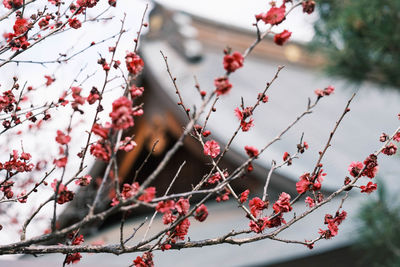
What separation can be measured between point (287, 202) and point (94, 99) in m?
0.58

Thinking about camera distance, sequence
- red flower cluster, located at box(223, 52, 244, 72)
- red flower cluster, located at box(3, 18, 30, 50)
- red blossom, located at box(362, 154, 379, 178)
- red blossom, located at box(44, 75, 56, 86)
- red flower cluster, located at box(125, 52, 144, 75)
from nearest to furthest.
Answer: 1. red flower cluster, located at box(223, 52, 244, 72)
2. red flower cluster, located at box(125, 52, 144, 75)
3. red blossom, located at box(362, 154, 379, 178)
4. red flower cluster, located at box(3, 18, 30, 50)
5. red blossom, located at box(44, 75, 56, 86)

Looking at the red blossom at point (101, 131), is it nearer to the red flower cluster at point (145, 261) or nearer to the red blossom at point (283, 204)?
the red flower cluster at point (145, 261)

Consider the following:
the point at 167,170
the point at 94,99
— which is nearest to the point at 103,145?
the point at 94,99

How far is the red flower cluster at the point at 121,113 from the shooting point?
0.85m

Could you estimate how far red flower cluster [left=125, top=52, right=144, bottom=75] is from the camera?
946 mm

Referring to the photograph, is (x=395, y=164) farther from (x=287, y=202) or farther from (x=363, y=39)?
(x=287, y=202)

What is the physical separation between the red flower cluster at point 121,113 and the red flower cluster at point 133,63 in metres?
0.12

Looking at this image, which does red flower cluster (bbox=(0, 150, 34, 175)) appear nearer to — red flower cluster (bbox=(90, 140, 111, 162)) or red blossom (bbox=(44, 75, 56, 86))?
red blossom (bbox=(44, 75, 56, 86))

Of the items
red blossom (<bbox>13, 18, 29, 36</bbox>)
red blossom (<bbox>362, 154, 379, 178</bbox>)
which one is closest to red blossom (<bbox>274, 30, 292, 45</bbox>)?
red blossom (<bbox>362, 154, 379, 178</bbox>)

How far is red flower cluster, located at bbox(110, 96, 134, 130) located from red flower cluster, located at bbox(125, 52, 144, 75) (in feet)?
0.40

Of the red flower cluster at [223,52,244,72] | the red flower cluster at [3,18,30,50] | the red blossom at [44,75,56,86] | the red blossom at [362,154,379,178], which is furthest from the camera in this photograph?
the red blossom at [44,75,56,86]

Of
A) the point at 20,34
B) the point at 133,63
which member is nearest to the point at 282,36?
the point at 133,63

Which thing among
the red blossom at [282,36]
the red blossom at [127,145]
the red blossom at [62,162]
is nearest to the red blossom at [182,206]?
the red blossom at [127,145]

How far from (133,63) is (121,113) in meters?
0.15
